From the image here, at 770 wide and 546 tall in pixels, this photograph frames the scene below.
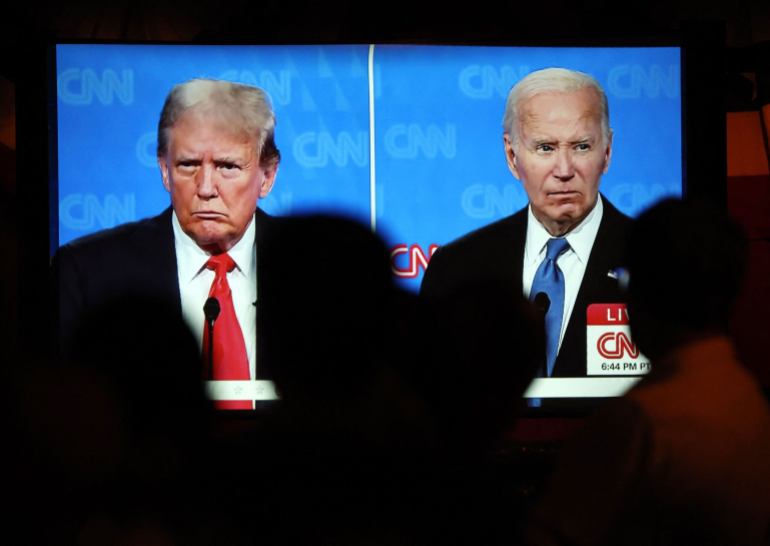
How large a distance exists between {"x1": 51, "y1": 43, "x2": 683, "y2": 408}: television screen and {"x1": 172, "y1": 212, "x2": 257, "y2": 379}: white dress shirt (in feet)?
0.42

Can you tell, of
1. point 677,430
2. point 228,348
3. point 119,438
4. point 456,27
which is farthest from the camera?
point 456,27

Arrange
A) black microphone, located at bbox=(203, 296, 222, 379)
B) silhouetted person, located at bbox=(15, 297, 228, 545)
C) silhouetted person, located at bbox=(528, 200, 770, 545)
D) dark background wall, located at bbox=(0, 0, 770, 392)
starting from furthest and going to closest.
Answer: dark background wall, located at bbox=(0, 0, 770, 392) < black microphone, located at bbox=(203, 296, 222, 379) < silhouetted person, located at bbox=(15, 297, 228, 545) < silhouetted person, located at bbox=(528, 200, 770, 545)

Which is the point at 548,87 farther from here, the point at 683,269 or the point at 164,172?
the point at 683,269

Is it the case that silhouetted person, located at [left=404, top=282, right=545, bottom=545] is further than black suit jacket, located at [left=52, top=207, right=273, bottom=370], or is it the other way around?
black suit jacket, located at [left=52, top=207, right=273, bottom=370]

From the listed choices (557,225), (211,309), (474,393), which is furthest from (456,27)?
(474,393)

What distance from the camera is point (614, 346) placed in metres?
2.68

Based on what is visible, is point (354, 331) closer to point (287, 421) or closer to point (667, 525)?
point (287, 421)

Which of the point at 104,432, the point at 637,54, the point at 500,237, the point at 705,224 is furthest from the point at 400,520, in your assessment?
the point at 637,54

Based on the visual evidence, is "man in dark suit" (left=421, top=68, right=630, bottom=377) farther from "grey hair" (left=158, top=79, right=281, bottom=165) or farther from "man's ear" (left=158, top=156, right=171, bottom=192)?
"man's ear" (left=158, top=156, right=171, bottom=192)

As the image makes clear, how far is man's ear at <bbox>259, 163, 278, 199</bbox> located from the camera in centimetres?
269

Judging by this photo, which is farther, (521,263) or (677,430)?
(521,263)

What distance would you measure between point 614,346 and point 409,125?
2.86 feet

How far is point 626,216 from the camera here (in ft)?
8.84

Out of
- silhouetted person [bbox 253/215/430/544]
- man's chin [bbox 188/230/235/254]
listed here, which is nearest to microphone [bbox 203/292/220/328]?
man's chin [bbox 188/230/235/254]
